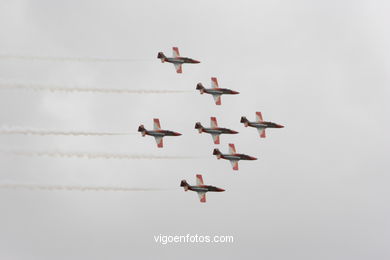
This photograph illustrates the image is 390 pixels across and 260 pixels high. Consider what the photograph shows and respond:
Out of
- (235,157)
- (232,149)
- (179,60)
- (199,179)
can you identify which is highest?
(179,60)

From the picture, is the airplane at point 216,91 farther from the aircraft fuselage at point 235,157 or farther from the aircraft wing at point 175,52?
the aircraft fuselage at point 235,157

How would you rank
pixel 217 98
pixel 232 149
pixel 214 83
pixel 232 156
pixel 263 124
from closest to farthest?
pixel 232 156, pixel 217 98, pixel 232 149, pixel 214 83, pixel 263 124

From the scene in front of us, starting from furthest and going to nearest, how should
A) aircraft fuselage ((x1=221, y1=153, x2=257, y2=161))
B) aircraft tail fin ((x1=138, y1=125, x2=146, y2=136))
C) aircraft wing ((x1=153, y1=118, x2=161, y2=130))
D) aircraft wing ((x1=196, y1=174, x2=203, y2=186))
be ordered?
aircraft fuselage ((x1=221, y1=153, x2=257, y2=161)) → aircraft wing ((x1=196, y1=174, x2=203, y2=186)) → aircraft wing ((x1=153, y1=118, x2=161, y2=130)) → aircraft tail fin ((x1=138, y1=125, x2=146, y2=136))

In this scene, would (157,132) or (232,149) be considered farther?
(232,149)

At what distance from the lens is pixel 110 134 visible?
88.8 metres

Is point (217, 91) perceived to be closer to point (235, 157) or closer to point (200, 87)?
point (200, 87)

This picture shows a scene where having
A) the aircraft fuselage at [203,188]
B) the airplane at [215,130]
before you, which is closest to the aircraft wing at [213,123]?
the airplane at [215,130]

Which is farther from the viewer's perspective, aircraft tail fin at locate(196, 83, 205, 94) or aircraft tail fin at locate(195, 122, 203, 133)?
aircraft tail fin at locate(196, 83, 205, 94)

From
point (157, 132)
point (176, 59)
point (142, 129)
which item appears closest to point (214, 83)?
point (176, 59)

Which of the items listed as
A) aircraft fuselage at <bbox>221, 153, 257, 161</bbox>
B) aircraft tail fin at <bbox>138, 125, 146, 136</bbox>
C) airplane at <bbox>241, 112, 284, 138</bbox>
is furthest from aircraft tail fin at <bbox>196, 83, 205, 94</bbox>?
aircraft tail fin at <bbox>138, 125, 146, 136</bbox>

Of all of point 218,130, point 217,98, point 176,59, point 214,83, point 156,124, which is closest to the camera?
point 156,124

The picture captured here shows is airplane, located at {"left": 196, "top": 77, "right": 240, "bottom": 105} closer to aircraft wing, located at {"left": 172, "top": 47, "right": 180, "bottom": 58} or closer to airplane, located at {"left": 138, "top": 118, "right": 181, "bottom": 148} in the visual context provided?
aircraft wing, located at {"left": 172, "top": 47, "right": 180, "bottom": 58}

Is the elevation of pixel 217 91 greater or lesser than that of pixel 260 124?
greater

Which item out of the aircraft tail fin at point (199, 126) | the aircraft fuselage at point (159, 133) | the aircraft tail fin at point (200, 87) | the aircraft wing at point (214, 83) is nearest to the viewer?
the aircraft fuselage at point (159, 133)
